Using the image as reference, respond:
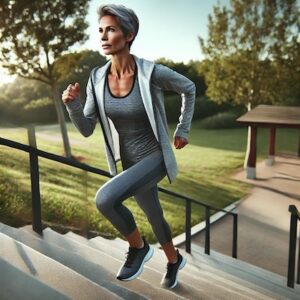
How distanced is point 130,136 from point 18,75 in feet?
9.19

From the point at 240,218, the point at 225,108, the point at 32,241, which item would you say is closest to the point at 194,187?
the point at 240,218

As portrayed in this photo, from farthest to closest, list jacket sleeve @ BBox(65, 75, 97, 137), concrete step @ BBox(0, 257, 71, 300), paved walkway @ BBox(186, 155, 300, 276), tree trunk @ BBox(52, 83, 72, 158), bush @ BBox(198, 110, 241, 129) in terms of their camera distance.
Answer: bush @ BBox(198, 110, 241, 129) → paved walkway @ BBox(186, 155, 300, 276) → tree trunk @ BBox(52, 83, 72, 158) → jacket sleeve @ BBox(65, 75, 97, 137) → concrete step @ BBox(0, 257, 71, 300)

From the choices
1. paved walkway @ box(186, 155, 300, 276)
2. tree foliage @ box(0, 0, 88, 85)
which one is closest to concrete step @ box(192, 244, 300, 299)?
paved walkway @ box(186, 155, 300, 276)

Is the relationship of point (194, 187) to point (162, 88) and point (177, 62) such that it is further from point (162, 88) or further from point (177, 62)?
point (162, 88)

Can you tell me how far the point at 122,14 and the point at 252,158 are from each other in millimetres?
6367

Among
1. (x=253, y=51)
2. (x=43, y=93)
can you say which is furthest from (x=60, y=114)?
(x=253, y=51)

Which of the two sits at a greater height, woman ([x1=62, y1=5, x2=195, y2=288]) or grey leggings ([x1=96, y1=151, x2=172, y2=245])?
woman ([x1=62, y1=5, x2=195, y2=288])

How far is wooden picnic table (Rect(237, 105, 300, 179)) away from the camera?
605 centimetres

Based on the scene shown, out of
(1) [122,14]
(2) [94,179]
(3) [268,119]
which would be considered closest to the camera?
(1) [122,14]

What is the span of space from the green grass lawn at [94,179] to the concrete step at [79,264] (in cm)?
60

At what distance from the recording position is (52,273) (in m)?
1.38

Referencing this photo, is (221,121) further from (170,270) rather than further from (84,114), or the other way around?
(84,114)

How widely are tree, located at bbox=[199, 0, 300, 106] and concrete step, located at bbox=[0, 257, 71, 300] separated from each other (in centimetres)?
546

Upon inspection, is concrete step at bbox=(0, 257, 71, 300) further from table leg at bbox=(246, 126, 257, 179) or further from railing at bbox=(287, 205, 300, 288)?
table leg at bbox=(246, 126, 257, 179)
